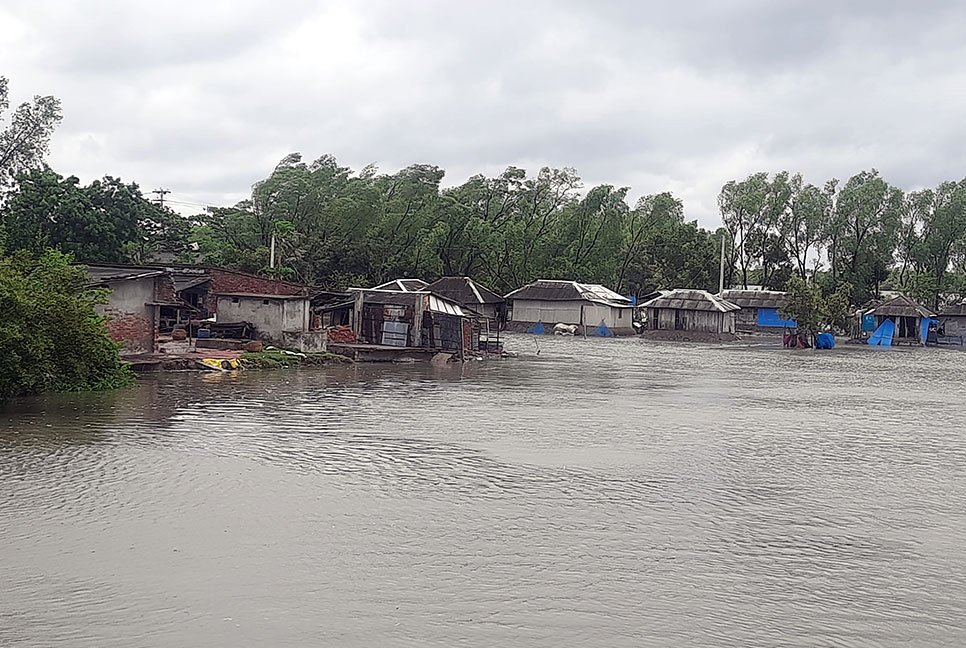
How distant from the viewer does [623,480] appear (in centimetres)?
1292

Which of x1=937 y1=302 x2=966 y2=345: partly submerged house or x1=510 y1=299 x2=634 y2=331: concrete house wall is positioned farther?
x1=937 y1=302 x2=966 y2=345: partly submerged house

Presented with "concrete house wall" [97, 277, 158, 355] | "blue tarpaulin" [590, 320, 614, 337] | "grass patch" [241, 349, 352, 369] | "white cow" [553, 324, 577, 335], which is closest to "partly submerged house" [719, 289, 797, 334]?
"blue tarpaulin" [590, 320, 614, 337]

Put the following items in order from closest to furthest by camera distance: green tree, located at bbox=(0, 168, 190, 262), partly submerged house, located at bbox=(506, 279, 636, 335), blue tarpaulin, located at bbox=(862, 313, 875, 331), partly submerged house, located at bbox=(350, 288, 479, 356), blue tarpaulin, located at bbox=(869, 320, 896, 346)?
partly submerged house, located at bbox=(350, 288, 479, 356), green tree, located at bbox=(0, 168, 190, 262), partly submerged house, located at bbox=(506, 279, 636, 335), blue tarpaulin, located at bbox=(869, 320, 896, 346), blue tarpaulin, located at bbox=(862, 313, 875, 331)

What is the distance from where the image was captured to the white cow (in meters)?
54.2

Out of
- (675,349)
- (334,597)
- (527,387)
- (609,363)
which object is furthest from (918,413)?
(675,349)

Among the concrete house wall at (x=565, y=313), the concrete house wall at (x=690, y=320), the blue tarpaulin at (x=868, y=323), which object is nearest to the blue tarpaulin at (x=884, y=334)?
the blue tarpaulin at (x=868, y=323)

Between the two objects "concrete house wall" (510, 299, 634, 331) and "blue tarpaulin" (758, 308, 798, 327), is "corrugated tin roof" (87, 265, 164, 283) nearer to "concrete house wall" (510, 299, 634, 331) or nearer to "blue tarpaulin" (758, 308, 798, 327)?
"concrete house wall" (510, 299, 634, 331)

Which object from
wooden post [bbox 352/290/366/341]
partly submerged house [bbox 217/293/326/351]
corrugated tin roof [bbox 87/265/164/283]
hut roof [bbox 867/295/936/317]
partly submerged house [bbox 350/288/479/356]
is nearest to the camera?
corrugated tin roof [bbox 87/265/164/283]

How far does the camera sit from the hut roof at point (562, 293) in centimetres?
5450

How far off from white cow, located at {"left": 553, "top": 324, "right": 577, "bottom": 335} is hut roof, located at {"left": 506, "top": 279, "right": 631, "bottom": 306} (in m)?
1.54

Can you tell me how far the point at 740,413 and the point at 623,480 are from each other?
8.27m

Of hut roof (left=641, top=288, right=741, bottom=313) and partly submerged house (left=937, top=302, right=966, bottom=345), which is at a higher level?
hut roof (left=641, top=288, right=741, bottom=313)

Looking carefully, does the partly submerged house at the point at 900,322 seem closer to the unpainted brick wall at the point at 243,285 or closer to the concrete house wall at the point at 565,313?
the concrete house wall at the point at 565,313

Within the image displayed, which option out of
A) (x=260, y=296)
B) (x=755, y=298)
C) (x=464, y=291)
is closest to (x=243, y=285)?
(x=260, y=296)
